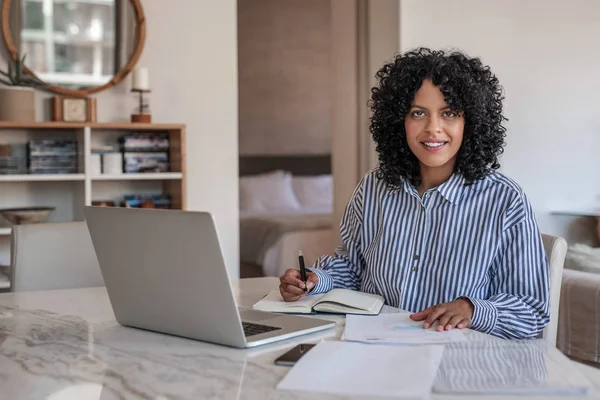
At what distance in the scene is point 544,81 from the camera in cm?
423

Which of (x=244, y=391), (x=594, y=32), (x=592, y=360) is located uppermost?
(x=594, y=32)

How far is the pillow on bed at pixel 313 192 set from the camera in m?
6.91

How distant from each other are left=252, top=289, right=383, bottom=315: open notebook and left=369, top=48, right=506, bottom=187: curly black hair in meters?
0.34

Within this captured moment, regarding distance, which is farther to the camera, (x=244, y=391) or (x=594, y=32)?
(x=594, y=32)

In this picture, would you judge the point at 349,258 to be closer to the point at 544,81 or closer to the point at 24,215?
the point at 24,215

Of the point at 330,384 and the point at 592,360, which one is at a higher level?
Result: the point at 330,384

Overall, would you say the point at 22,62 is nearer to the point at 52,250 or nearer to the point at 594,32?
the point at 52,250

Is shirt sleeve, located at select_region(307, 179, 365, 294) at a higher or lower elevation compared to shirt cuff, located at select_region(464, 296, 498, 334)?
higher

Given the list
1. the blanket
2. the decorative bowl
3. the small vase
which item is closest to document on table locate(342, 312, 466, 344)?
the decorative bowl

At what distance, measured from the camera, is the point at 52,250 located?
7.01ft

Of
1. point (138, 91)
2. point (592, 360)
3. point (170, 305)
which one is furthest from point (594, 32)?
point (170, 305)

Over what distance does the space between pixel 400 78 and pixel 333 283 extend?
0.49 meters

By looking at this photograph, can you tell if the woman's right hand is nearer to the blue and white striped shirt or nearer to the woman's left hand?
the blue and white striped shirt

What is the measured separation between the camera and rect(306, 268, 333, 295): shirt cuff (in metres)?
1.71
